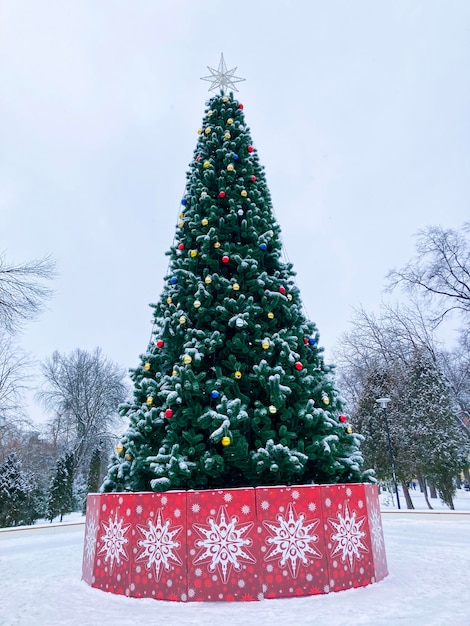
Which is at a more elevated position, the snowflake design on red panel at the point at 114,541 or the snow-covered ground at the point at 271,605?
the snowflake design on red panel at the point at 114,541

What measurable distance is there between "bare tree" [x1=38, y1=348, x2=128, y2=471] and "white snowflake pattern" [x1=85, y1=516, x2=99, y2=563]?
27021 mm

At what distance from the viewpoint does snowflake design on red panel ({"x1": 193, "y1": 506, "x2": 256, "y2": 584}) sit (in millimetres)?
5172

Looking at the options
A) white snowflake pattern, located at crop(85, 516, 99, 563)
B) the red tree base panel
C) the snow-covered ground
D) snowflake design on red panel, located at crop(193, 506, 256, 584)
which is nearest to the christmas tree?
the red tree base panel

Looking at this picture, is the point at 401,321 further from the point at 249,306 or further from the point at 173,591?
the point at 173,591

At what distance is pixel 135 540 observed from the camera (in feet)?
18.4

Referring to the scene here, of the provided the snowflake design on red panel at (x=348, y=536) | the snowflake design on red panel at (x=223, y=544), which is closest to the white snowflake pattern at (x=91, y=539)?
the snowflake design on red panel at (x=223, y=544)

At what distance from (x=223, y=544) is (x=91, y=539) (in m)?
2.46

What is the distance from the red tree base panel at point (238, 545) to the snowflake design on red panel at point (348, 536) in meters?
0.01

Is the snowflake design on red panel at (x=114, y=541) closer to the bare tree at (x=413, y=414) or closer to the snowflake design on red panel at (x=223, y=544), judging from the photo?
the snowflake design on red panel at (x=223, y=544)

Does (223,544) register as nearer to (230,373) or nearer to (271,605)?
(271,605)

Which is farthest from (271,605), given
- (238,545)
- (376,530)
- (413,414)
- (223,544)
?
(413,414)

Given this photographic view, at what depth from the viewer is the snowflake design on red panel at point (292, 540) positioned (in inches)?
205

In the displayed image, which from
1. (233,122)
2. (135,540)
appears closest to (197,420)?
(135,540)

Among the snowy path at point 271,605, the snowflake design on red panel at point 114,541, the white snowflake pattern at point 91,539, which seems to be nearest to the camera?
the snowy path at point 271,605
